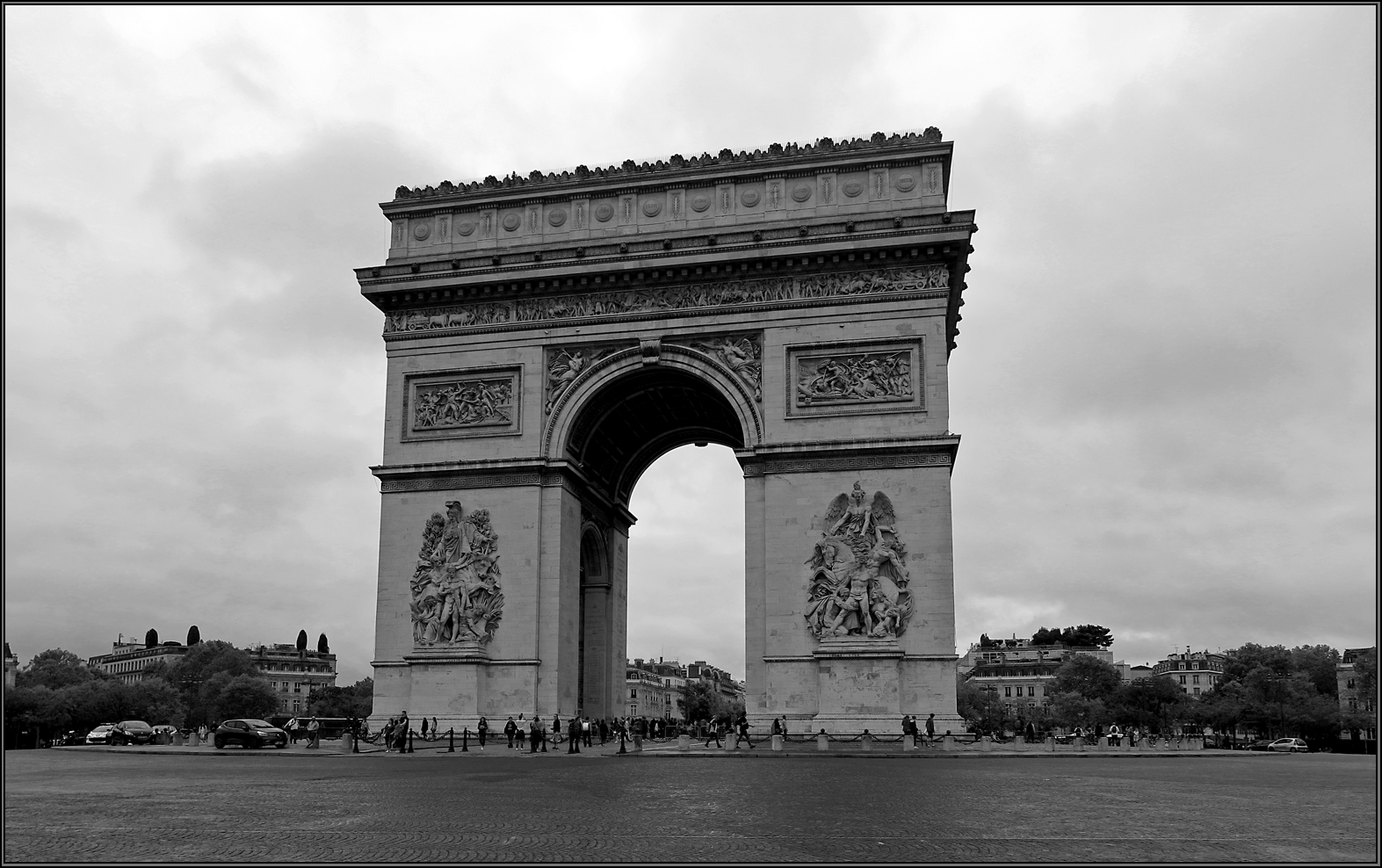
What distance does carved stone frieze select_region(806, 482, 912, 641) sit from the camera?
3459 cm

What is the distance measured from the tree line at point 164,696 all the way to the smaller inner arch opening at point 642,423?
3405 cm

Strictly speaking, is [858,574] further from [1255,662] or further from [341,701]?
[341,701]

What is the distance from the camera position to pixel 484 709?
36.8m

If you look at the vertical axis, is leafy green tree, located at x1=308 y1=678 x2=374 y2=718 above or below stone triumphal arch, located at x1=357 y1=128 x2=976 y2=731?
below

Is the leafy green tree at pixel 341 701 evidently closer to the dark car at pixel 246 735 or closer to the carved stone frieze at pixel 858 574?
the dark car at pixel 246 735

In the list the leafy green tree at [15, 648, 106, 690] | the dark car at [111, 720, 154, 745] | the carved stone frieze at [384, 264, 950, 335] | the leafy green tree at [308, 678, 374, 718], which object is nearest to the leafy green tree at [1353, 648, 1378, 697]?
the carved stone frieze at [384, 264, 950, 335]

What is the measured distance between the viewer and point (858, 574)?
115 feet

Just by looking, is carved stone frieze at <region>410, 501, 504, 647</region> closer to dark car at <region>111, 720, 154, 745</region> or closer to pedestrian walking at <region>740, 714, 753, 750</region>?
pedestrian walking at <region>740, 714, 753, 750</region>

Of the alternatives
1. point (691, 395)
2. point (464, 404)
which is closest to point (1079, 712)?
point (691, 395)

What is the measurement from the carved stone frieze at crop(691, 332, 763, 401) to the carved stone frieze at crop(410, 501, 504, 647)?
8550 millimetres

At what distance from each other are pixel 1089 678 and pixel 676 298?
81.8 meters

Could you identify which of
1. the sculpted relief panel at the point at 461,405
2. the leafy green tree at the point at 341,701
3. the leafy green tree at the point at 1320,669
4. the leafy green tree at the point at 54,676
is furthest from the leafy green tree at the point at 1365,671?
the leafy green tree at the point at 54,676

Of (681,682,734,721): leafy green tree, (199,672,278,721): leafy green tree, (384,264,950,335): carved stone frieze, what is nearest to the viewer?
(384,264,950,335): carved stone frieze

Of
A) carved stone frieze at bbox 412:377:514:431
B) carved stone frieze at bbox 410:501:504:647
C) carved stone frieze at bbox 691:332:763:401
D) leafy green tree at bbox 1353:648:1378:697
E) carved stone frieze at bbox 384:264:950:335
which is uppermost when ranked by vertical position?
carved stone frieze at bbox 384:264:950:335
